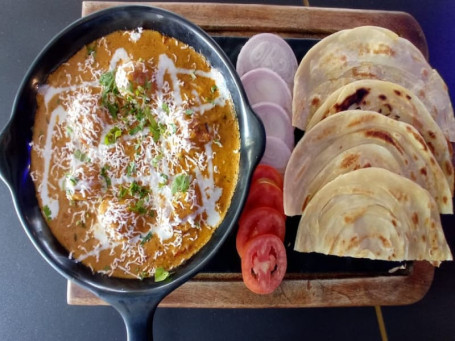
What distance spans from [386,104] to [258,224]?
927 millimetres

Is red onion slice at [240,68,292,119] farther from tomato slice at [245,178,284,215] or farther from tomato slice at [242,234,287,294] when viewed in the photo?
tomato slice at [242,234,287,294]

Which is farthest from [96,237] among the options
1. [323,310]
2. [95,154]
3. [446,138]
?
[446,138]

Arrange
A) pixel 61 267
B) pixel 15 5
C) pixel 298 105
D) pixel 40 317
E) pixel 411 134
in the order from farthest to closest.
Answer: pixel 15 5 → pixel 40 317 → pixel 298 105 → pixel 411 134 → pixel 61 267

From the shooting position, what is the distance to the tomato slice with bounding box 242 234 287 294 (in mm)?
2330

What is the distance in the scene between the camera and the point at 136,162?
227cm

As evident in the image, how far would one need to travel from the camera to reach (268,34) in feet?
8.77

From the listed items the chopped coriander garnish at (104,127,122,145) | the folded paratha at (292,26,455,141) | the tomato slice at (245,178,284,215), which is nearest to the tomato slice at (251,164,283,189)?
the tomato slice at (245,178,284,215)

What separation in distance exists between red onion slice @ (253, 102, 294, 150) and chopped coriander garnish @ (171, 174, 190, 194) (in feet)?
2.02

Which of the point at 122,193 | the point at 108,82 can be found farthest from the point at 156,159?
the point at 108,82

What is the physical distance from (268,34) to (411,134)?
969 mm

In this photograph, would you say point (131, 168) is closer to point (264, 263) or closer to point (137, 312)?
point (137, 312)

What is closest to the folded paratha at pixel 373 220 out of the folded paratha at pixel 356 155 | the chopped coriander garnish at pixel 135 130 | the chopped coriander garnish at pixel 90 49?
the folded paratha at pixel 356 155

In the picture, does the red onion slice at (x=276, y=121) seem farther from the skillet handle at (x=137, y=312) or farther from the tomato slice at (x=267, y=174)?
the skillet handle at (x=137, y=312)

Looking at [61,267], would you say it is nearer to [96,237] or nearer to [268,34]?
[96,237]
